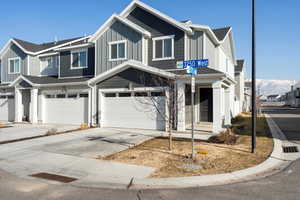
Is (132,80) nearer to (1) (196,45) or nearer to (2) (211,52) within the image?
(1) (196,45)

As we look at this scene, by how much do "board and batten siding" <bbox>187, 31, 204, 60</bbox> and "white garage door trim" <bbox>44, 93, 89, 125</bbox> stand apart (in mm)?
8174

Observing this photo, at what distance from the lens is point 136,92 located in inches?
573

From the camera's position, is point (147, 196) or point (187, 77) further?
point (187, 77)

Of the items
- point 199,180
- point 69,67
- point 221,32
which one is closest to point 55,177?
point 199,180

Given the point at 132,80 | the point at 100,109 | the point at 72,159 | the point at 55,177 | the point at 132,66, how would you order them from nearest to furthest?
the point at 55,177 → the point at 72,159 → the point at 132,66 → the point at 132,80 → the point at 100,109

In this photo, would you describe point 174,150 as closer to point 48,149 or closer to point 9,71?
point 48,149

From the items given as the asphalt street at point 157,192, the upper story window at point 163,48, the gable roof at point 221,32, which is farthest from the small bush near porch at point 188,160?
the gable roof at point 221,32

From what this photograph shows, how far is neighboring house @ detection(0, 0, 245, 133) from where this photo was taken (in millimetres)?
13750

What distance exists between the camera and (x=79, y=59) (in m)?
19.1

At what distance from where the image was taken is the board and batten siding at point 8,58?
2222 cm

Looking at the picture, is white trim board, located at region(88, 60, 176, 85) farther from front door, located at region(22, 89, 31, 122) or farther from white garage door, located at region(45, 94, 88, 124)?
front door, located at region(22, 89, 31, 122)

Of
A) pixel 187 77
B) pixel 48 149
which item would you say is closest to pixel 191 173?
pixel 48 149

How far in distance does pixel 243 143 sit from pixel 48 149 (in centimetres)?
843

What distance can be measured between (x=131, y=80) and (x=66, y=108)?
242 inches
